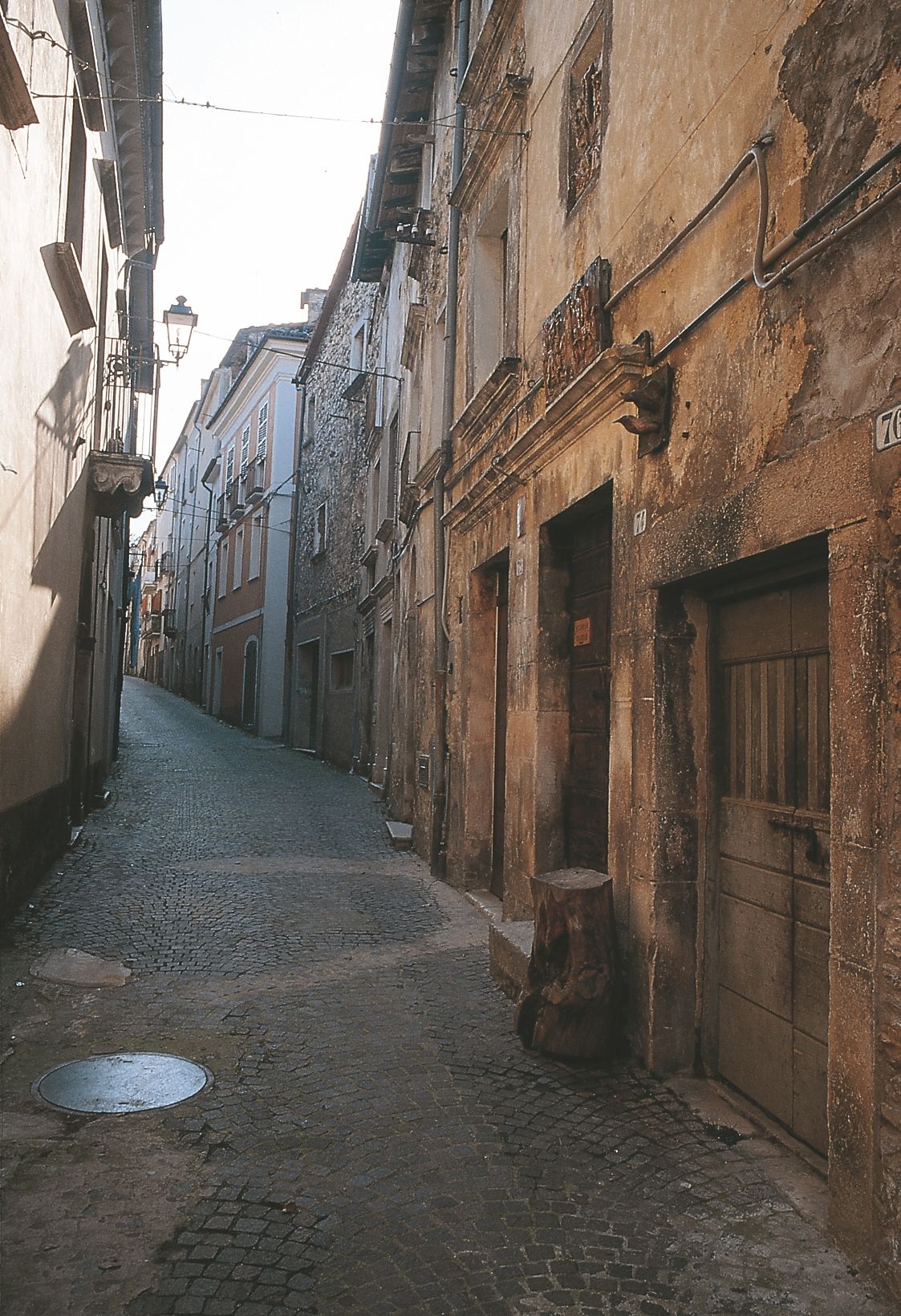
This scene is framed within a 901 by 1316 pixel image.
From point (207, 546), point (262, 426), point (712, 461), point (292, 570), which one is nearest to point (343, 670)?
point (292, 570)

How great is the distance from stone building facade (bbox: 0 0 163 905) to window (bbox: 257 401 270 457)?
1462cm

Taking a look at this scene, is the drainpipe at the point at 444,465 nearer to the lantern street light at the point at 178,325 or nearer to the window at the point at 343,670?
the lantern street light at the point at 178,325

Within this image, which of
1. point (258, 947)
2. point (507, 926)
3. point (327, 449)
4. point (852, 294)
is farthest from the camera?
point (327, 449)

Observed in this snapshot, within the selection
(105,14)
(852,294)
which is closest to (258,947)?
(852,294)

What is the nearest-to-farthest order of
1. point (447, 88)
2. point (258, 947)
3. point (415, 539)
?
point (258, 947) < point (447, 88) < point (415, 539)

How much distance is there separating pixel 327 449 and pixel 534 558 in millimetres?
16677

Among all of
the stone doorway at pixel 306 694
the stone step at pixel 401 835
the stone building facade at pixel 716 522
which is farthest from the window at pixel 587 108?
the stone doorway at pixel 306 694

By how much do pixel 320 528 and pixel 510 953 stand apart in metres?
18.4

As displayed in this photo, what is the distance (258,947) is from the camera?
247 inches

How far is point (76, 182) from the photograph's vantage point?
8.37 m

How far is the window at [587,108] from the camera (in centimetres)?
536

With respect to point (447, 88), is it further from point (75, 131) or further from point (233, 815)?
point (233, 815)

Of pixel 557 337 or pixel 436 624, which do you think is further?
pixel 436 624

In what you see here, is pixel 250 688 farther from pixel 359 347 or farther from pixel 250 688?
pixel 359 347
